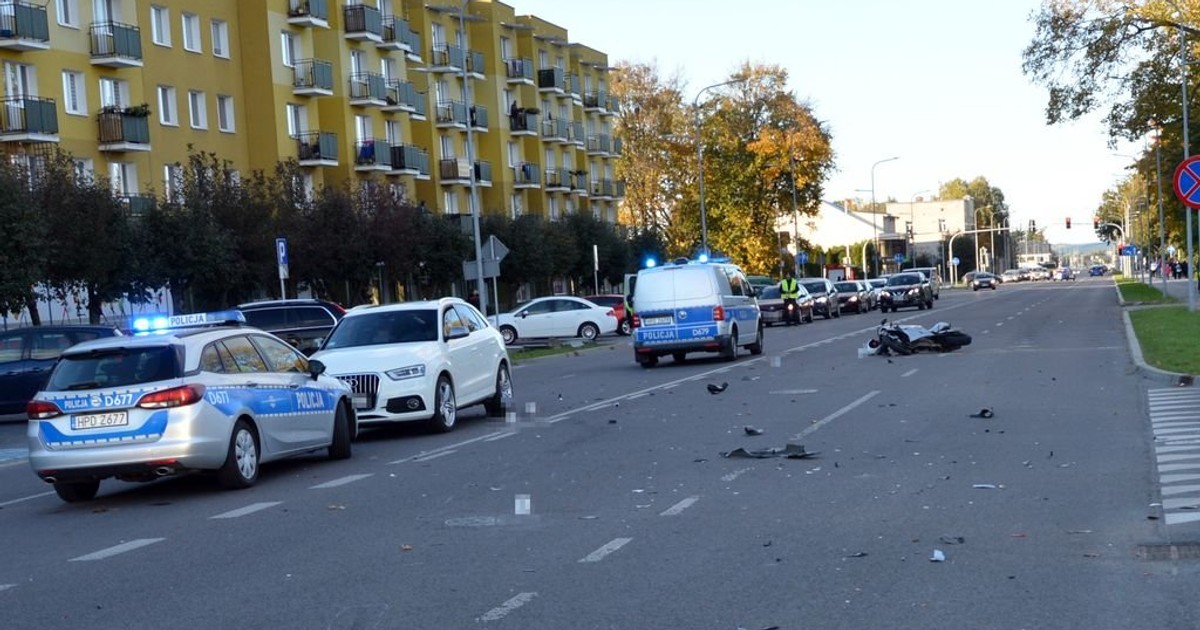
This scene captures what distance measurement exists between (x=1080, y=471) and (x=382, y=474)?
20.7 feet

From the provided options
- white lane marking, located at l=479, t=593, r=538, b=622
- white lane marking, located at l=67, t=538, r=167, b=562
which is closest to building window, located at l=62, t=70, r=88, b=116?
white lane marking, located at l=67, t=538, r=167, b=562

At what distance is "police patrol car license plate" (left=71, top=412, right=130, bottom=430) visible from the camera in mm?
13117

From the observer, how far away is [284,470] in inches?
607

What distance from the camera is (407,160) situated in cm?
6644

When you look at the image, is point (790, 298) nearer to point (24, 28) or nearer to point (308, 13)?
point (308, 13)

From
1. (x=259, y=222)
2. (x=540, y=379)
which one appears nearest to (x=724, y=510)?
(x=540, y=379)

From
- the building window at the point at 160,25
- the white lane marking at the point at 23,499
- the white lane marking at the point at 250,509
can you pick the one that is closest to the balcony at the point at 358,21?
the building window at the point at 160,25

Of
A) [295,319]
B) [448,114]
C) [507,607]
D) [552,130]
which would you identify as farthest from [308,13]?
[507,607]

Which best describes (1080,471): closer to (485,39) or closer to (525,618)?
(525,618)

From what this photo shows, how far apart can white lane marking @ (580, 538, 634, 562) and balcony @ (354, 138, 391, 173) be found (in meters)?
54.5

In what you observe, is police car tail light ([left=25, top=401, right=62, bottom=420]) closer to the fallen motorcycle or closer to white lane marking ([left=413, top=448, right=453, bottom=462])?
white lane marking ([left=413, top=448, right=453, bottom=462])

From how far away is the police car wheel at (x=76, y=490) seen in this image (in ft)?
44.8

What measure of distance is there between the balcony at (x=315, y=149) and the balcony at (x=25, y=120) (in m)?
15.4

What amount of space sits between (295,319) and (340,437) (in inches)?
692
